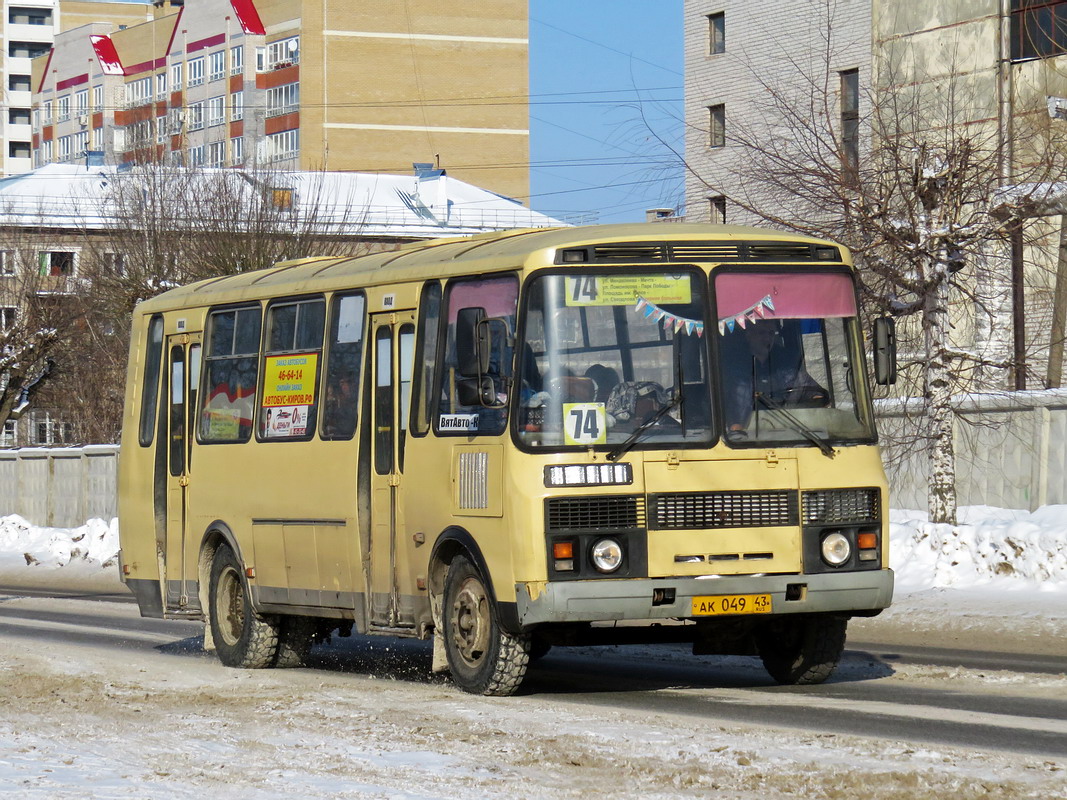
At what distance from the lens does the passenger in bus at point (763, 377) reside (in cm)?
1171

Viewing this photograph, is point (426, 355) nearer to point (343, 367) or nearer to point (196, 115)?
point (343, 367)

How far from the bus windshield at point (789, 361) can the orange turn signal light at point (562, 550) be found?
1.15 metres

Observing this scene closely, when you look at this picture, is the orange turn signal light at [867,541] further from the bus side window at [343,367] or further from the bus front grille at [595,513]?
the bus side window at [343,367]

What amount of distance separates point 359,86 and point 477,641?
102 metres

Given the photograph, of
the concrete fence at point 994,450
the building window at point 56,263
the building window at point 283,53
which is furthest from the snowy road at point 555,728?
the building window at point 283,53

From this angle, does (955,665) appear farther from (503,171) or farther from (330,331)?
(503,171)

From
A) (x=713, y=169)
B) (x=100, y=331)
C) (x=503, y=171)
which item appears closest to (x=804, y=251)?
(x=713, y=169)

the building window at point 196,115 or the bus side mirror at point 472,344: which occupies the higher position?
the building window at point 196,115

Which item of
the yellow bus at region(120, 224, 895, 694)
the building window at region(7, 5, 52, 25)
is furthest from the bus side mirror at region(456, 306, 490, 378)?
the building window at region(7, 5, 52, 25)

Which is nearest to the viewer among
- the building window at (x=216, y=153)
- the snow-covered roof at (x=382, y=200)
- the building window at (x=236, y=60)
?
the snow-covered roof at (x=382, y=200)

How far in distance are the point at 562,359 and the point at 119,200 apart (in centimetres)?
4146

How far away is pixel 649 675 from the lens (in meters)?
13.5

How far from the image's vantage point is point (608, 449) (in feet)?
37.3

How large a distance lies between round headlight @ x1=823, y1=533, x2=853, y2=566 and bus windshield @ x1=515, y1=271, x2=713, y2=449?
0.94 meters
